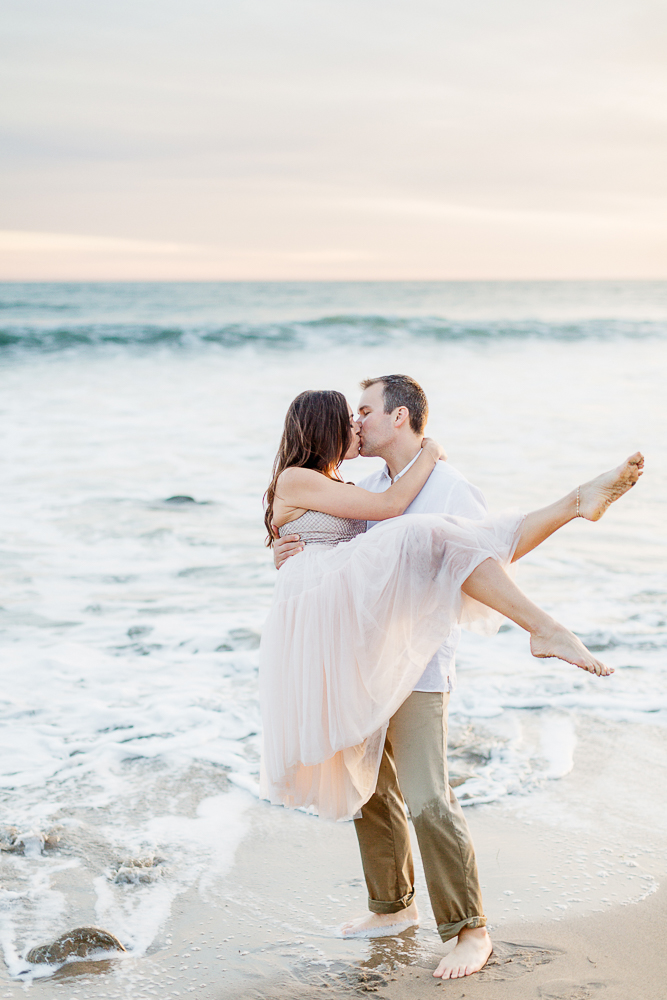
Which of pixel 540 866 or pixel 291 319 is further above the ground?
pixel 291 319

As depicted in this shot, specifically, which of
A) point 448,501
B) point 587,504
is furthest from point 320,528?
point 587,504

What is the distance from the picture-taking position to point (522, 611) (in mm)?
2654

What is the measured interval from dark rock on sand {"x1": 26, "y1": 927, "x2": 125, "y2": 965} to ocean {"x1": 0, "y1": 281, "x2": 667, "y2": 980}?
5cm

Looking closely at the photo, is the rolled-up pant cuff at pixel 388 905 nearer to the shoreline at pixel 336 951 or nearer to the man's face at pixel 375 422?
the shoreline at pixel 336 951

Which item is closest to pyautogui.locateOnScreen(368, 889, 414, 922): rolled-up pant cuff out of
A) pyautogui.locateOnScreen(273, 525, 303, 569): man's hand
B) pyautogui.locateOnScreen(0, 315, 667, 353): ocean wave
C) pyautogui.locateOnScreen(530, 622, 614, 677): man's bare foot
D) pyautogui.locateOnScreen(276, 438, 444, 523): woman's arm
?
pyautogui.locateOnScreen(530, 622, 614, 677): man's bare foot

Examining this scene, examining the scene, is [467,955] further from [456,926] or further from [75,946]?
[75,946]

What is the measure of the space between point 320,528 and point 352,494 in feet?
0.57

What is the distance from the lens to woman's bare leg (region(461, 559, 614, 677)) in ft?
8.69

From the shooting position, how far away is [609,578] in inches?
267

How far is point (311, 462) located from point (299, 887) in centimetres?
157

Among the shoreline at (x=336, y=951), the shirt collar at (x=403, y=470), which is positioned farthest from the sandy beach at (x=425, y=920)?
the shirt collar at (x=403, y=470)

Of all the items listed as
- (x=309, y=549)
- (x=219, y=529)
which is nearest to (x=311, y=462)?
(x=309, y=549)

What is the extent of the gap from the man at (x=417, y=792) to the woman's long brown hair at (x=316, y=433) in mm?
110

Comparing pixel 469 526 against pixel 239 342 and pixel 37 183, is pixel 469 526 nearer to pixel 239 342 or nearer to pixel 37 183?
pixel 239 342
